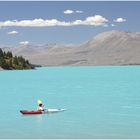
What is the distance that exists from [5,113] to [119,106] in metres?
16.4

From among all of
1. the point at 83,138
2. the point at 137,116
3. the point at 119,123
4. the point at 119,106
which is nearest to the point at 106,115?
the point at 137,116

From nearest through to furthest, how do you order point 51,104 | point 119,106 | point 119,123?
point 119,123 → point 119,106 → point 51,104

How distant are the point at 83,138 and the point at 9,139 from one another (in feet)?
19.0

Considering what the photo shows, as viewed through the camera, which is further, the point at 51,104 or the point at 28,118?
the point at 51,104

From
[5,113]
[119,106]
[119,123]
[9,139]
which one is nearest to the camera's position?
[9,139]

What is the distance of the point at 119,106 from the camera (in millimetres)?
62188

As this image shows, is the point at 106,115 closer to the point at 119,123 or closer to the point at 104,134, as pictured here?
the point at 119,123

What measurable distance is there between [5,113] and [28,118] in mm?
6227

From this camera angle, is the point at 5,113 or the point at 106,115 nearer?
the point at 106,115

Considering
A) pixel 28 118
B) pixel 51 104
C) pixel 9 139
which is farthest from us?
pixel 51 104

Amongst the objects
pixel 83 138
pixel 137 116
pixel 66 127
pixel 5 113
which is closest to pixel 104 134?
pixel 83 138

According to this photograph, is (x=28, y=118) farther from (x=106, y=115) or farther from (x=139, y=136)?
(x=139, y=136)

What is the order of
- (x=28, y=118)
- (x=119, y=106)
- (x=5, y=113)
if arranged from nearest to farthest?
1. (x=28, y=118)
2. (x=5, y=113)
3. (x=119, y=106)

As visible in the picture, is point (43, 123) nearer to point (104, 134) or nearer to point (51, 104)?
point (104, 134)
